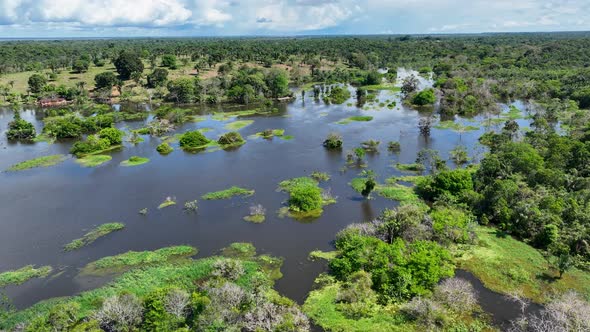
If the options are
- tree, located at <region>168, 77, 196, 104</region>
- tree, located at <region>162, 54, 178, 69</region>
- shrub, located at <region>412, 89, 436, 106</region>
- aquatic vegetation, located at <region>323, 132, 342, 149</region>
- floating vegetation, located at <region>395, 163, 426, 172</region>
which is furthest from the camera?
tree, located at <region>162, 54, 178, 69</region>

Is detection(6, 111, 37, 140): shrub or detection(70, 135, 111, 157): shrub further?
detection(6, 111, 37, 140): shrub

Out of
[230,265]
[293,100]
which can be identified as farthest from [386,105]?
[230,265]

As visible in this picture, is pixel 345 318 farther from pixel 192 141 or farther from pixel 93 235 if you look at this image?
pixel 192 141

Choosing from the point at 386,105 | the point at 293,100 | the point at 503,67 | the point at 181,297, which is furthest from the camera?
the point at 503,67

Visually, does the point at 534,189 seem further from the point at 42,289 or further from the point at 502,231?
the point at 42,289

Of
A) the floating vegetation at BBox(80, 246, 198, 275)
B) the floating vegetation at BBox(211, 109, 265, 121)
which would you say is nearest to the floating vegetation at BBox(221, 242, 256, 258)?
the floating vegetation at BBox(80, 246, 198, 275)

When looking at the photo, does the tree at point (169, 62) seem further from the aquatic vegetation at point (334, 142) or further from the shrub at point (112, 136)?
the aquatic vegetation at point (334, 142)

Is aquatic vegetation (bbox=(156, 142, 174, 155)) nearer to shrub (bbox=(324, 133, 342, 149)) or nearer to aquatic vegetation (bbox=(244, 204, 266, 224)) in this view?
shrub (bbox=(324, 133, 342, 149))
